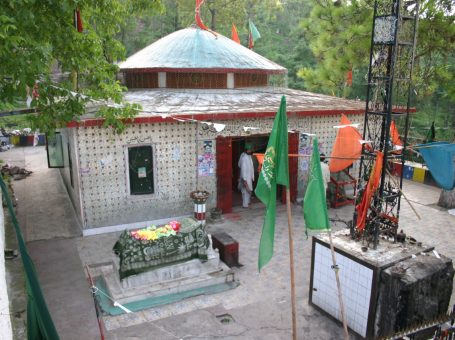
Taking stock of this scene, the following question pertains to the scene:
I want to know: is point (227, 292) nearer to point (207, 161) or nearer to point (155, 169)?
point (155, 169)

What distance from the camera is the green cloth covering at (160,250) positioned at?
8.52 m

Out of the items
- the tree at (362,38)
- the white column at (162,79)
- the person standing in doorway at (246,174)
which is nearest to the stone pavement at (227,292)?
the person standing in doorway at (246,174)

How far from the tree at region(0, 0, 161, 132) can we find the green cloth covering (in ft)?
11.8

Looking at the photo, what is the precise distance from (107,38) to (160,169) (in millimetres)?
4076

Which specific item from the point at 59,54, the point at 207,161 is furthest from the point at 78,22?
the point at 207,161

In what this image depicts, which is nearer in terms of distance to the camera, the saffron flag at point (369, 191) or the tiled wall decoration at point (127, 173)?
the saffron flag at point (369, 191)

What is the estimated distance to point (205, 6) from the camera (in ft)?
116

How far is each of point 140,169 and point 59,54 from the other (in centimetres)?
407

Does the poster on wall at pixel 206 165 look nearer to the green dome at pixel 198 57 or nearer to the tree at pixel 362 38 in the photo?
the green dome at pixel 198 57

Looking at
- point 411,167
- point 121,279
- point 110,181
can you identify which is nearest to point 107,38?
point 110,181

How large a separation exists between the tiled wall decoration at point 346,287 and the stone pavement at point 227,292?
1.20 ft

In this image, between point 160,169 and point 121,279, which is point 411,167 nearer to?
point 160,169

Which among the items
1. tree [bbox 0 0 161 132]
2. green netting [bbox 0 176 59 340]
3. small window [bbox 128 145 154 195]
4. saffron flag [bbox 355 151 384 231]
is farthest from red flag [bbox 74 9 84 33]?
saffron flag [bbox 355 151 384 231]

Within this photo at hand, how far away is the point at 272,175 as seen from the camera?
20.2 ft
